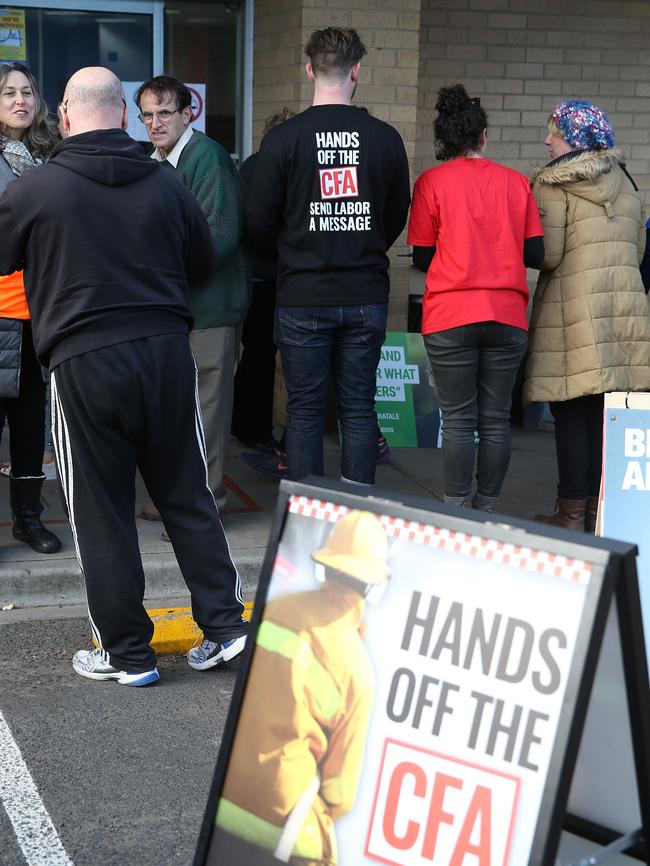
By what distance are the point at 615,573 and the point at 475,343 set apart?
3158mm

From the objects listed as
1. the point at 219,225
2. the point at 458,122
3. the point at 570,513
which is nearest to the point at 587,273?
the point at 458,122

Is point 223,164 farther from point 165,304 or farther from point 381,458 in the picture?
point 381,458

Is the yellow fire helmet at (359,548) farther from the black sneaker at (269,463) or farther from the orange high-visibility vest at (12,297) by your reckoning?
the black sneaker at (269,463)

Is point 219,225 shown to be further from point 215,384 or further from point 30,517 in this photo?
point 30,517

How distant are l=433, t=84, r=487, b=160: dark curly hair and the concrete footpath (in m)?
1.59

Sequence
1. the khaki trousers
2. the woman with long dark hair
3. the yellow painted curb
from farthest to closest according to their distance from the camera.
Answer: the khaki trousers < the woman with long dark hair < the yellow painted curb

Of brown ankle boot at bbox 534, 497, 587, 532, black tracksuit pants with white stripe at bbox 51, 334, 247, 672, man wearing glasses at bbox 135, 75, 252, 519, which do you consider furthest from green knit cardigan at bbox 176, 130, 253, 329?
brown ankle boot at bbox 534, 497, 587, 532

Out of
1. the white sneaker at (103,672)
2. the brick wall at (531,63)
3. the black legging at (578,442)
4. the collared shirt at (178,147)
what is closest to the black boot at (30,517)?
the white sneaker at (103,672)

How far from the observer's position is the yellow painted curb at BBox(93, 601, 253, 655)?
454 centimetres

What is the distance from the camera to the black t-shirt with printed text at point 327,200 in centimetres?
492

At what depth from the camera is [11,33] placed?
7.37 metres

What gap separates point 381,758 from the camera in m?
2.39

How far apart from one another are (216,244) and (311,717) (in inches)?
118

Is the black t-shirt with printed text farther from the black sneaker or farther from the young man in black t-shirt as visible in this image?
the black sneaker
